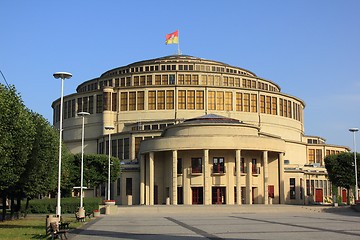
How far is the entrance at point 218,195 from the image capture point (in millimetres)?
72250

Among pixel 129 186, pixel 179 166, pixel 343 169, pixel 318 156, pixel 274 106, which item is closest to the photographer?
pixel 179 166

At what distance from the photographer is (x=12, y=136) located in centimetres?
3750

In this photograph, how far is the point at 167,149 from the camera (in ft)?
236

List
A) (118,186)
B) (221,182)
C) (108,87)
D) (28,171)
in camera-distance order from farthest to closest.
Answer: (108,87) < (118,186) < (221,182) < (28,171)

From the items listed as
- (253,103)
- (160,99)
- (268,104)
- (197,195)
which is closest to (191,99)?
(160,99)

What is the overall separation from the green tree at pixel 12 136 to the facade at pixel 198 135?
109ft

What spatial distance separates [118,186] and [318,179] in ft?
119

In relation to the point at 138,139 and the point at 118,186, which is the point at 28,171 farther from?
the point at 138,139

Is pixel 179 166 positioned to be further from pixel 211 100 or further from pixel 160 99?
pixel 211 100

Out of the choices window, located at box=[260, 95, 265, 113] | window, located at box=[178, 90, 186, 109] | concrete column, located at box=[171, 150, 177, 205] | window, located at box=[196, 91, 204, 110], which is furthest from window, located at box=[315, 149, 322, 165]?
concrete column, located at box=[171, 150, 177, 205]

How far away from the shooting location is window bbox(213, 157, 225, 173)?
238 feet

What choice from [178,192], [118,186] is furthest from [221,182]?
[118,186]

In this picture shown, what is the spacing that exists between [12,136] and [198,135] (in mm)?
36316

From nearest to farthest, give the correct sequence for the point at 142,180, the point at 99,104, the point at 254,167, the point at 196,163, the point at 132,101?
the point at 196,163, the point at 254,167, the point at 142,180, the point at 132,101, the point at 99,104
